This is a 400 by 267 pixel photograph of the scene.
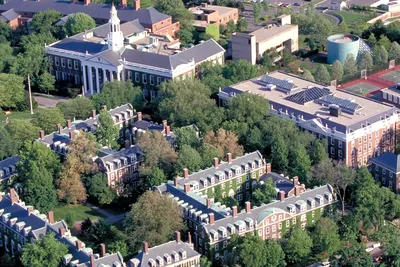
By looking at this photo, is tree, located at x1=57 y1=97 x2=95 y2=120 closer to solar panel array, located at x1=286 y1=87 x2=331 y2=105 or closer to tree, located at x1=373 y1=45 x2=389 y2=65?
solar panel array, located at x1=286 y1=87 x2=331 y2=105

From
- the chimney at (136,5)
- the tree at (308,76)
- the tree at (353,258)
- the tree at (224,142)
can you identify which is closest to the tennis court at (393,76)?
the tree at (308,76)

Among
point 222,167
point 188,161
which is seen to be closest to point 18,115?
point 188,161

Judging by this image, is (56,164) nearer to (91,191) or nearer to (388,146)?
(91,191)

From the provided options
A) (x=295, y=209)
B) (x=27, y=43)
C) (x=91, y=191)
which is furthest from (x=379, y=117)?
(x=27, y=43)

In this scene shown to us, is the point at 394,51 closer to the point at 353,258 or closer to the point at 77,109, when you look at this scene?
the point at 77,109

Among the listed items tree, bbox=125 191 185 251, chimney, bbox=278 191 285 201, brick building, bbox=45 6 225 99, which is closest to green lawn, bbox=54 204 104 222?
tree, bbox=125 191 185 251

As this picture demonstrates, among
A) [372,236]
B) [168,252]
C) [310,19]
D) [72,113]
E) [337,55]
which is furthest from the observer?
[310,19]

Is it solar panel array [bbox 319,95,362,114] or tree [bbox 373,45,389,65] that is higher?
solar panel array [bbox 319,95,362,114]
